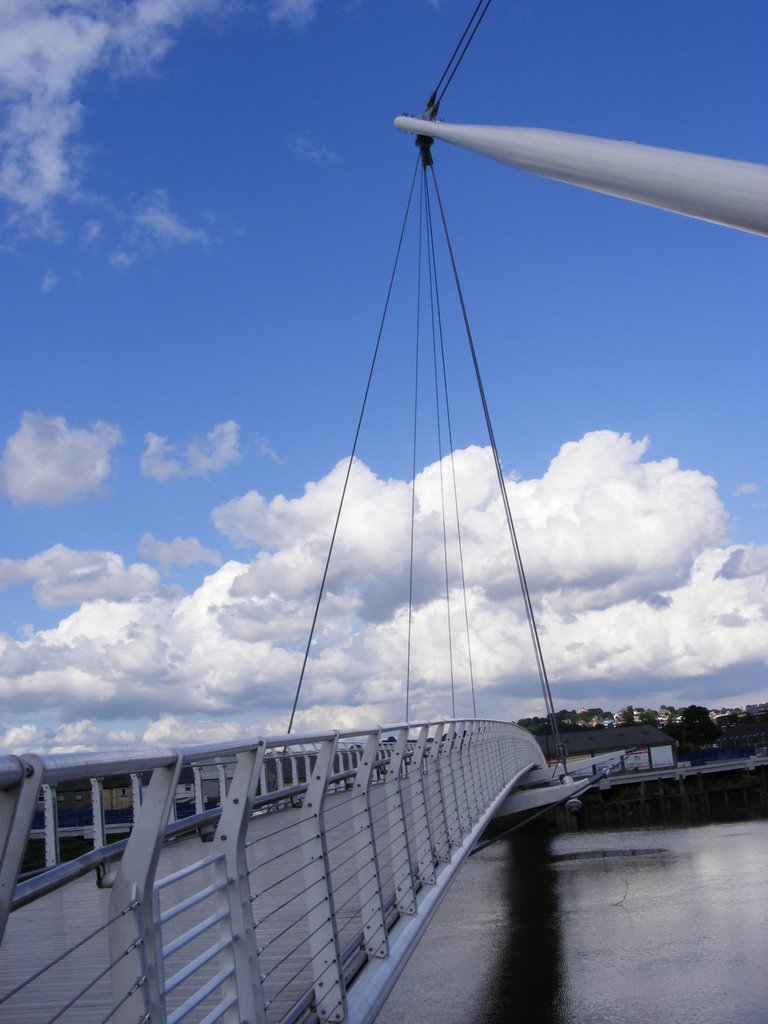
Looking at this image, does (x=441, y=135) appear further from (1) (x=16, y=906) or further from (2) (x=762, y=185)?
(1) (x=16, y=906)

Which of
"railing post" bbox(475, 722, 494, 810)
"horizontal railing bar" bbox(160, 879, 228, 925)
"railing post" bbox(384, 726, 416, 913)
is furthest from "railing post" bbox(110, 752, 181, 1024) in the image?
"railing post" bbox(475, 722, 494, 810)

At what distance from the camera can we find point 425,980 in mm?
18797

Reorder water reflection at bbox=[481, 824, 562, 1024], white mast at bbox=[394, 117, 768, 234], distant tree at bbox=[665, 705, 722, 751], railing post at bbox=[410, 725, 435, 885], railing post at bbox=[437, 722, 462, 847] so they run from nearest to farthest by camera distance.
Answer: white mast at bbox=[394, 117, 768, 234]
railing post at bbox=[410, 725, 435, 885]
railing post at bbox=[437, 722, 462, 847]
water reflection at bbox=[481, 824, 562, 1024]
distant tree at bbox=[665, 705, 722, 751]

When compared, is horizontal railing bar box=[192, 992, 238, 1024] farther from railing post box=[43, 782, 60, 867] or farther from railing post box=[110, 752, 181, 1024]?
railing post box=[43, 782, 60, 867]

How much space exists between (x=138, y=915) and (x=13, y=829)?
95cm

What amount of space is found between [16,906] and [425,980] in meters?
18.8

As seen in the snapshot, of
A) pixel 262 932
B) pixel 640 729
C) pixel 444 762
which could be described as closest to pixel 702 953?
pixel 444 762

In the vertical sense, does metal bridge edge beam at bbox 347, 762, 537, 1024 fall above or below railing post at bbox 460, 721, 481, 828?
below

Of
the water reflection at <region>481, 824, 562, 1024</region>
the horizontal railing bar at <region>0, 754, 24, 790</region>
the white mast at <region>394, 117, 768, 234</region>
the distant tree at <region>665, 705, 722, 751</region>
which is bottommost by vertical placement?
the water reflection at <region>481, 824, 562, 1024</region>

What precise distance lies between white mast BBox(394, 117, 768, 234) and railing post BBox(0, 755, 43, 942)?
353 centimetres

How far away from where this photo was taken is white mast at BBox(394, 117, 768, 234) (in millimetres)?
4188

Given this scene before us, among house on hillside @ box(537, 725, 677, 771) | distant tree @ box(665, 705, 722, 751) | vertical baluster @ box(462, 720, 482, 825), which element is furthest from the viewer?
distant tree @ box(665, 705, 722, 751)

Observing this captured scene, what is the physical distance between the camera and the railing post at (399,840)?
6.72 m

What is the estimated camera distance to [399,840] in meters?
7.15
